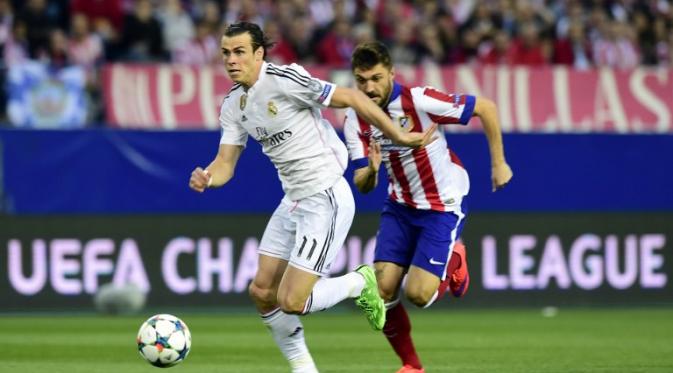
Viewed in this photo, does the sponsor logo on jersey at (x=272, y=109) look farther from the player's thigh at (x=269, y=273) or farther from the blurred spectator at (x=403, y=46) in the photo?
the blurred spectator at (x=403, y=46)

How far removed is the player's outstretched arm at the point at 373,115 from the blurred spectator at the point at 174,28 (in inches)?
365

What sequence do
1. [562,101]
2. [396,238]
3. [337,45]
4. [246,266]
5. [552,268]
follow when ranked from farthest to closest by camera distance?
1. [337,45]
2. [562,101]
3. [552,268]
4. [246,266]
5. [396,238]

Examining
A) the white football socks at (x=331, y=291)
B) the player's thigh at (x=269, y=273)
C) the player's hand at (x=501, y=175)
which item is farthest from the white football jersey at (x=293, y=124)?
the player's hand at (x=501, y=175)

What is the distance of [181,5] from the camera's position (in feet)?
58.8

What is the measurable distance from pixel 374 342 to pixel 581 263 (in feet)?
14.1

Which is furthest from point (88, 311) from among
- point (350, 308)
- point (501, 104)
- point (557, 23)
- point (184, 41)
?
point (557, 23)

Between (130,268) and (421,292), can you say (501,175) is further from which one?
(130,268)

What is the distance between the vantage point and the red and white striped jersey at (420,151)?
912 cm

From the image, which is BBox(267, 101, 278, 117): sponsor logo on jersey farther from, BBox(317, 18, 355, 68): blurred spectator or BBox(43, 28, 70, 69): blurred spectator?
BBox(317, 18, 355, 68): blurred spectator

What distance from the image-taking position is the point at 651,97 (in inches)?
667

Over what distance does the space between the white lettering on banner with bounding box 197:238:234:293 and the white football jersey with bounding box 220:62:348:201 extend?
21.4ft

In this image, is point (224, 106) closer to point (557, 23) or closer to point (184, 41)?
point (184, 41)

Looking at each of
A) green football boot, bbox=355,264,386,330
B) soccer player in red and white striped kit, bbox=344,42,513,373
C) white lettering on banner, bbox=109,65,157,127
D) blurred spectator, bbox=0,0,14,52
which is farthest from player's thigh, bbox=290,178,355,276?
blurred spectator, bbox=0,0,14,52

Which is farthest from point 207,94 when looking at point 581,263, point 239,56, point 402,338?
point 239,56
